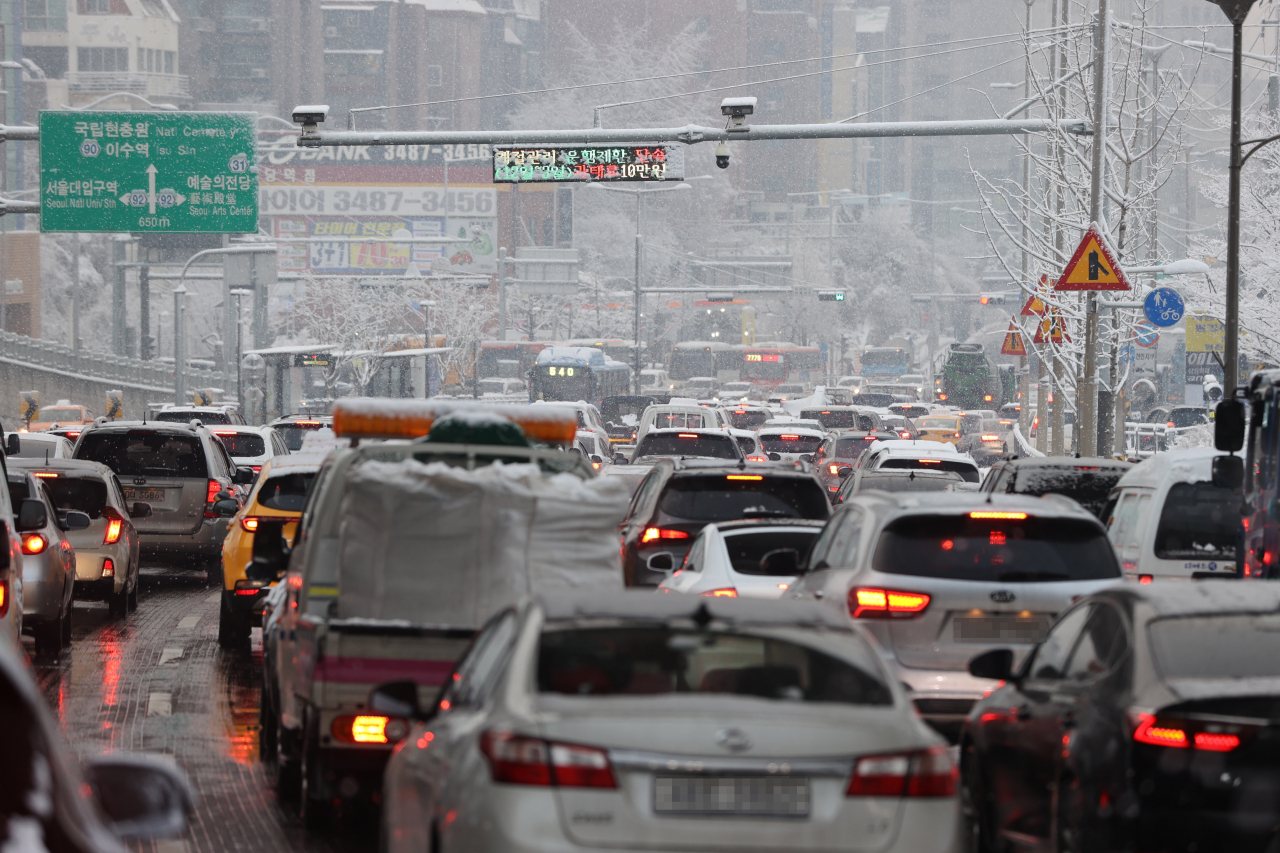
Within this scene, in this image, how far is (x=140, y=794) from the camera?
3512 millimetres

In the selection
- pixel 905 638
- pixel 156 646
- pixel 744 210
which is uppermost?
pixel 744 210

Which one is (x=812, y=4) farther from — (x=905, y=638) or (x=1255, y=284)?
(x=905, y=638)

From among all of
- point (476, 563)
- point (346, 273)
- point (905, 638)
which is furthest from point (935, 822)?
point (346, 273)

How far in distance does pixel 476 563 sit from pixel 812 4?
169004mm

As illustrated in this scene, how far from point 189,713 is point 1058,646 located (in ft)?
21.3

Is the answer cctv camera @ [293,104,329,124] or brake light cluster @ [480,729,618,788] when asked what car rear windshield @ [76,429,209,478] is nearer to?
cctv camera @ [293,104,329,124]

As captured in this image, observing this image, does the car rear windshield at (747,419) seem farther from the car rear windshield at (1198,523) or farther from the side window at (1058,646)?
→ the side window at (1058,646)

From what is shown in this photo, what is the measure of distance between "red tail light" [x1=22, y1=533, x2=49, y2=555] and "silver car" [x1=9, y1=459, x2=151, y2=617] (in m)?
3.24

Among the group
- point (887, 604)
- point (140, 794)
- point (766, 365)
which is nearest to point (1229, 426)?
point (887, 604)

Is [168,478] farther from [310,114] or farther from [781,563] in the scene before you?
[781,563]

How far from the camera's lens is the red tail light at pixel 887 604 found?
32.1 ft

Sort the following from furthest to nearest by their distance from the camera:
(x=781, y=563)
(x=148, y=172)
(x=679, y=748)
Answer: (x=148, y=172)
(x=781, y=563)
(x=679, y=748)

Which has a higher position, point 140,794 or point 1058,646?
point 140,794

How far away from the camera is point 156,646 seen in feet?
52.4
